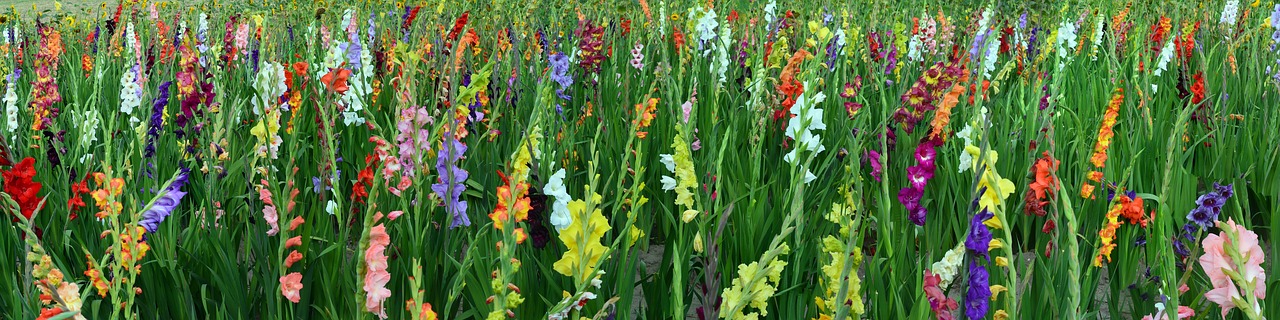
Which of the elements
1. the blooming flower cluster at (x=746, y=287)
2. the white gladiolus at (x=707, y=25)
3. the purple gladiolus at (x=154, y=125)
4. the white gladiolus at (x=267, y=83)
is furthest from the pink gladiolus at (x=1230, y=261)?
the white gladiolus at (x=707, y=25)

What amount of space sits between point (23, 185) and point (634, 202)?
116 cm

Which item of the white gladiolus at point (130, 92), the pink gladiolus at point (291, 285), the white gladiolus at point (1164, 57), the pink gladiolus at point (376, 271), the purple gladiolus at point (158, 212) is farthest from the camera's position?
the white gladiolus at point (1164, 57)

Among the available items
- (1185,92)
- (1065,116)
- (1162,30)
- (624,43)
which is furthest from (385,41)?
(1162,30)

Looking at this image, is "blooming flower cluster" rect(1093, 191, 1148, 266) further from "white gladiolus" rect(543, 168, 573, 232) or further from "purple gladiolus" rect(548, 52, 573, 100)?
"purple gladiolus" rect(548, 52, 573, 100)

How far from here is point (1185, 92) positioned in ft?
11.2

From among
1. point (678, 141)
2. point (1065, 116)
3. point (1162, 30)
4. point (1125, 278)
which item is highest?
point (1162, 30)

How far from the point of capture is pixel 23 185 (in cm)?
182

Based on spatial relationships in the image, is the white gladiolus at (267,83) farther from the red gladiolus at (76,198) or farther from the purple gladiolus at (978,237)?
the purple gladiolus at (978,237)

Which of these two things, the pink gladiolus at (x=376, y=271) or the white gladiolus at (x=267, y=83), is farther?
the white gladiolus at (x=267, y=83)

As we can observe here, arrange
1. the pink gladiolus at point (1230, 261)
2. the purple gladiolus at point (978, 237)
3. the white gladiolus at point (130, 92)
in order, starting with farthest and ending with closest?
1. the white gladiolus at point (130, 92)
2. the purple gladiolus at point (978, 237)
3. the pink gladiolus at point (1230, 261)

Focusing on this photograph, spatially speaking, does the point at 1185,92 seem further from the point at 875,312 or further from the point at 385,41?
the point at 385,41

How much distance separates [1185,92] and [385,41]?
3.44 meters

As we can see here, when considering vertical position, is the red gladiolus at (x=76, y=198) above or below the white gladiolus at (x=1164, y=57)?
below

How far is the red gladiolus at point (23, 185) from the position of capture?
178 centimetres
